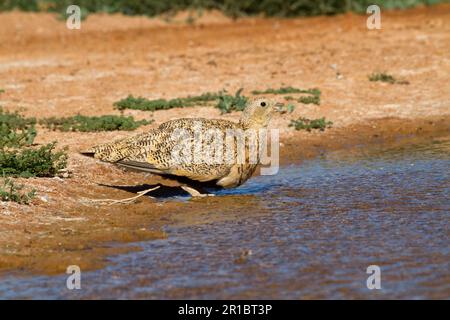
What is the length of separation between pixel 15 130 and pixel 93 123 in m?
1.06

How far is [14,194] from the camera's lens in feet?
29.9

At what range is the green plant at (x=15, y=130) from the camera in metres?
11.8

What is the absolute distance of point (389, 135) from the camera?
1307 centimetres

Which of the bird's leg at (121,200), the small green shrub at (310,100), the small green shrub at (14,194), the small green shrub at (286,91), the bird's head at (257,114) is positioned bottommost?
the bird's leg at (121,200)

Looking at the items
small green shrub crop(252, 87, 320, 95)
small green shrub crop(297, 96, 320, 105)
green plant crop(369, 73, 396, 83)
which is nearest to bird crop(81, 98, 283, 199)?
small green shrub crop(297, 96, 320, 105)

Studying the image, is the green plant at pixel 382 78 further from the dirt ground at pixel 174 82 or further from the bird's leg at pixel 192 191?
the bird's leg at pixel 192 191

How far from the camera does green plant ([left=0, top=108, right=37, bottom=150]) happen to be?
1176cm

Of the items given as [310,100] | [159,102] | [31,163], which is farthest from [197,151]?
[310,100]

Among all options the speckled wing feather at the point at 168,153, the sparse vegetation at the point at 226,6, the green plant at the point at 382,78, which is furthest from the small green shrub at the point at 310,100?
the sparse vegetation at the point at 226,6

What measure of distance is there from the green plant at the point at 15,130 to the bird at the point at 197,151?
6.64 feet

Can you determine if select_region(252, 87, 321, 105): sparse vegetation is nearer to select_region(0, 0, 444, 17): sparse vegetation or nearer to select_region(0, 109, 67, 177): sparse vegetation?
select_region(0, 109, 67, 177): sparse vegetation

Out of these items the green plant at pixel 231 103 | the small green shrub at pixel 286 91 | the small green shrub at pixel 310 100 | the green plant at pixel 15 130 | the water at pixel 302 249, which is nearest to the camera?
the water at pixel 302 249

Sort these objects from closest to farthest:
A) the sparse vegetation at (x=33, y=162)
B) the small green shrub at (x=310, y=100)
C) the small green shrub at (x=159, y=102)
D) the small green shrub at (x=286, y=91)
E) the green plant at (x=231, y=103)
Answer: the sparse vegetation at (x=33, y=162) < the green plant at (x=231, y=103) < the small green shrub at (x=159, y=102) < the small green shrub at (x=310, y=100) < the small green shrub at (x=286, y=91)
